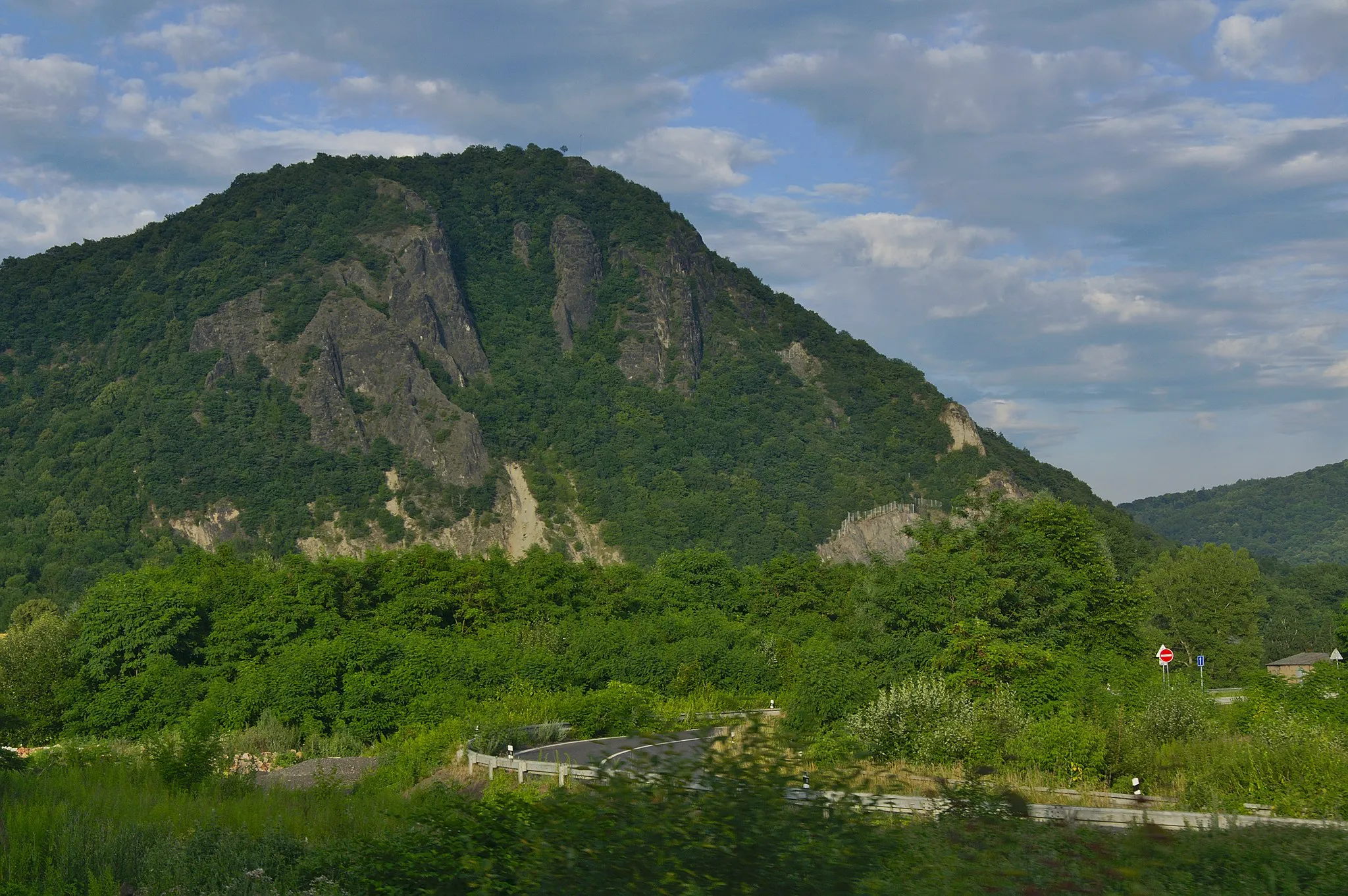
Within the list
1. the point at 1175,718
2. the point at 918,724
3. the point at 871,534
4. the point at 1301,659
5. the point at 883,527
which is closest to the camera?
the point at 1175,718

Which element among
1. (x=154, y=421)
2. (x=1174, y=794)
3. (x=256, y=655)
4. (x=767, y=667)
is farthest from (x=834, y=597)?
(x=154, y=421)

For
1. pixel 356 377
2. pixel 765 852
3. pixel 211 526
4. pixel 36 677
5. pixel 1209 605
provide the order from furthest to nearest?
pixel 356 377 < pixel 211 526 < pixel 1209 605 < pixel 36 677 < pixel 765 852

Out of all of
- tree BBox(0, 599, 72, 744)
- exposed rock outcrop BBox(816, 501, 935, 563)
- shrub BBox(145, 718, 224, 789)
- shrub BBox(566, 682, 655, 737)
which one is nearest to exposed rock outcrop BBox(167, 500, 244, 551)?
exposed rock outcrop BBox(816, 501, 935, 563)

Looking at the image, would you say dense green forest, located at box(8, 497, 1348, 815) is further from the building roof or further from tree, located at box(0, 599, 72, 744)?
the building roof

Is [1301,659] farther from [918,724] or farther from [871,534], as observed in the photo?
[871,534]

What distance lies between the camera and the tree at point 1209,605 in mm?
90688

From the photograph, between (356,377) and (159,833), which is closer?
(159,833)

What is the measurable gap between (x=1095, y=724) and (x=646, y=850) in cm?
2039

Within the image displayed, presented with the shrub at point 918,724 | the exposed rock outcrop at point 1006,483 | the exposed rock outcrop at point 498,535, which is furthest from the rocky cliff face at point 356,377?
the shrub at point 918,724

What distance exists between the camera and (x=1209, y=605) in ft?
309

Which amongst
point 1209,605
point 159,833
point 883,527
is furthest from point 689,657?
point 883,527

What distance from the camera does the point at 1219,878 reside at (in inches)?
359

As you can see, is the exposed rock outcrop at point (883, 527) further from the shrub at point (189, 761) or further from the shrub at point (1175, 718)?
the shrub at point (189, 761)

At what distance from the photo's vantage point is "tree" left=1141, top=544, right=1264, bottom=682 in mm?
90688
